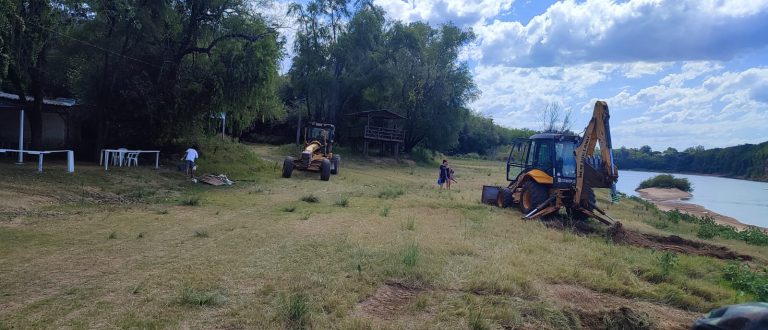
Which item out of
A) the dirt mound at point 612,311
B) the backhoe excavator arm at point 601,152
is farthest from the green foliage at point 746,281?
the backhoe excavator arm at point 601,152

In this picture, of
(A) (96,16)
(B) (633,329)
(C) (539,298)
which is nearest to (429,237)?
(C) (539,298)

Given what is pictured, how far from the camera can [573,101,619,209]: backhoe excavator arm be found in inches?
524

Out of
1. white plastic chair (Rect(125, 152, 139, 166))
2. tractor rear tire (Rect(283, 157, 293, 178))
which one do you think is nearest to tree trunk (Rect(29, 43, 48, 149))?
white plastic chair (Rect(125, 152, 139, 166))

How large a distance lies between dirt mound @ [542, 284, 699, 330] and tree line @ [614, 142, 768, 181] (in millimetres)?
60723

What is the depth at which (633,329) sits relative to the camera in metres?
5.17

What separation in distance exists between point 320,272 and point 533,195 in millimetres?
9427

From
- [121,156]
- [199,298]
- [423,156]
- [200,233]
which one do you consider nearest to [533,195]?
[200,233]

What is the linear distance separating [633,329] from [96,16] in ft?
71.4

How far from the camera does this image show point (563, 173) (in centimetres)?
1463

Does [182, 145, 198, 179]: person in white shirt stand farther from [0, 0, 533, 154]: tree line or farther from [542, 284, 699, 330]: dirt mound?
[542, 284, 699, 330]: dirt mound

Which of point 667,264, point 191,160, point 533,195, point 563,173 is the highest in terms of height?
point 563,173

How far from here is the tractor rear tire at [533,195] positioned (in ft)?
47.9

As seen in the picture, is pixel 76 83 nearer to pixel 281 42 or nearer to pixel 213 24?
pixel 213 24

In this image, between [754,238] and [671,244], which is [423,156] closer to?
[754,238]
